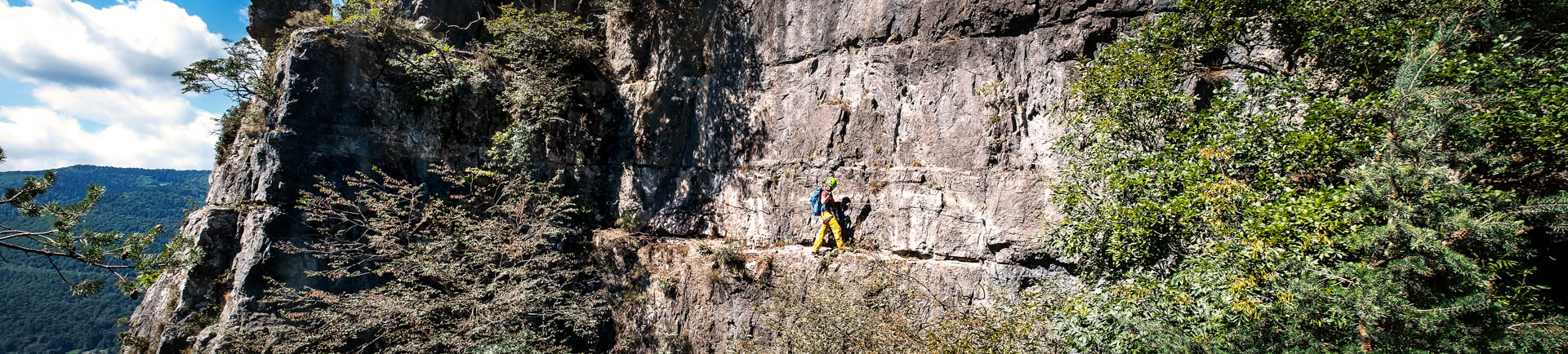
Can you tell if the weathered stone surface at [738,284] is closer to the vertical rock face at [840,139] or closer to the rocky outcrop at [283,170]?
the vertical rock face at [840,139]

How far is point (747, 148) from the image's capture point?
492 inches

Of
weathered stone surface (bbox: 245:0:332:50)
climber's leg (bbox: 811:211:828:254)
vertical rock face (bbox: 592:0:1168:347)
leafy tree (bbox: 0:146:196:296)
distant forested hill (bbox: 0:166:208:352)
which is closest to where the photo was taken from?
leafy tree (bbox: 0:146:196:296)

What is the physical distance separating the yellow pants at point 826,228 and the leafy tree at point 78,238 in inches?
333

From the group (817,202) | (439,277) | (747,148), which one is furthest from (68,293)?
(817,202)

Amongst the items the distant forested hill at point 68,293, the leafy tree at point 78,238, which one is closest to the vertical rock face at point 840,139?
the leafy tree at point 78,238

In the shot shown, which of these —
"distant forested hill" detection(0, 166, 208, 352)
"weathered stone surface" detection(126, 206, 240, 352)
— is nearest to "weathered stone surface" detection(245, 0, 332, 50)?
"weathered stone surface" detection(126, 206, 240, 352)

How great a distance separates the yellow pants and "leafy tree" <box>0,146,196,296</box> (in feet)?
27.7

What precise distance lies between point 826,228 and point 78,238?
919cm

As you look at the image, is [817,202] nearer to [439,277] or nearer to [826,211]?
[826,211]

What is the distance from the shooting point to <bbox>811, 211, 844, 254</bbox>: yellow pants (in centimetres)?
1056

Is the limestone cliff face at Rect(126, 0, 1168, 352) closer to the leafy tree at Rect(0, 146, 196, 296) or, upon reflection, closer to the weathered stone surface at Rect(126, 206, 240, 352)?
the weathered stone surface at Rect(126, 206, 240, 352)

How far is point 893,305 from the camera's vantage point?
340 inches

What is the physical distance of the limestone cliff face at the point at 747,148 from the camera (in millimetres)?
9336

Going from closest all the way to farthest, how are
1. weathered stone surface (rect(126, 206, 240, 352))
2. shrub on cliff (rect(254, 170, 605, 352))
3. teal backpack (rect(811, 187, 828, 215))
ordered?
shrub on cliff (rect(254, 170, 605, 352))
teal backpack (rect(811, 187, 828, 215))
weathered stone surface (rect(126, 206, 240, 352))
